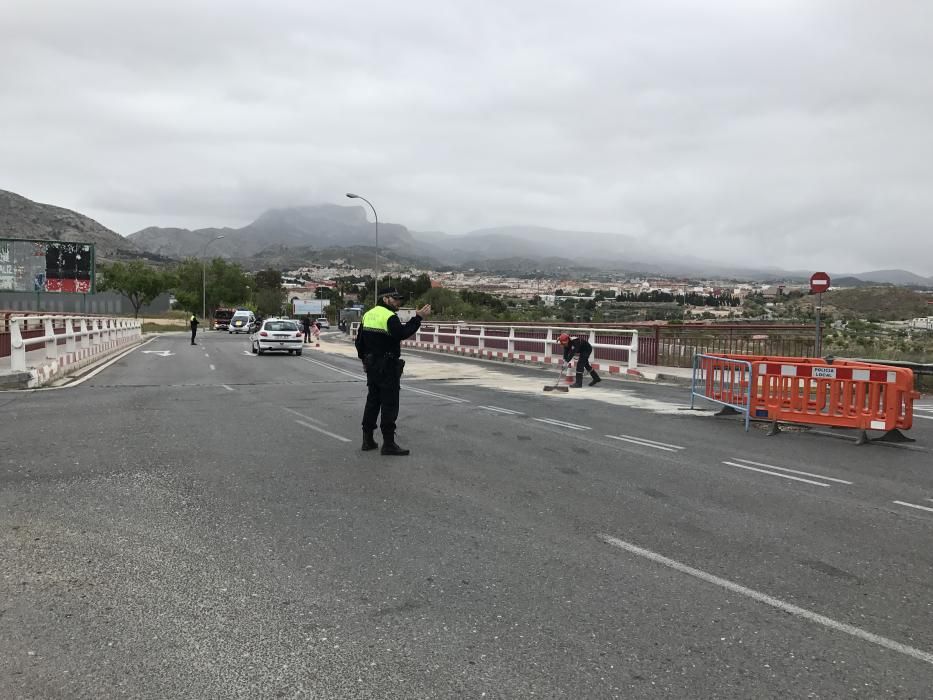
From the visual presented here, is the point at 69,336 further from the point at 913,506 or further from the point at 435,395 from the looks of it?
the point at 913,506

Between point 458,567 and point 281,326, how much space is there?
26055 mm

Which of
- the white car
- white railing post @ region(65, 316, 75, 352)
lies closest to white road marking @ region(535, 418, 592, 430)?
white railing post @ region(65, 316, 75, 352)

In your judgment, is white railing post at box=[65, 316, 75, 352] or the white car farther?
the white car

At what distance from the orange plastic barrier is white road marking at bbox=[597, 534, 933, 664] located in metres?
6.71

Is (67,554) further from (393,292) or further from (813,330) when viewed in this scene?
(813,330)

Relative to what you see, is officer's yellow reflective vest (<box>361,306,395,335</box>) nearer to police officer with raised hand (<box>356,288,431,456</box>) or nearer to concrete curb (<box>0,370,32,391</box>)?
police officer with raised hand (<box>356,288,431,456</box>)

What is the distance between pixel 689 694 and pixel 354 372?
18.1m

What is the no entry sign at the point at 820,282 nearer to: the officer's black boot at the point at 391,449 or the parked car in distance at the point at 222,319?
the officer's black boot at the point at 391,449

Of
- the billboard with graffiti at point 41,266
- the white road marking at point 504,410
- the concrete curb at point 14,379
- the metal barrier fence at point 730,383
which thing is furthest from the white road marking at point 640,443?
the billboard with graffiti at point 41,266

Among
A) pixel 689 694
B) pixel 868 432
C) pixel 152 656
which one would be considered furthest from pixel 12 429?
pixel 868 432

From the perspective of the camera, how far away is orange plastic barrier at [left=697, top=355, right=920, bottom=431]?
995cm

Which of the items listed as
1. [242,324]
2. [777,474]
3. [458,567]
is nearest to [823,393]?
[777,474]

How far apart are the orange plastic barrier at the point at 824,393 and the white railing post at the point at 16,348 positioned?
1357 centimetres

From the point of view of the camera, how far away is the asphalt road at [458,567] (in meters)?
3.28
